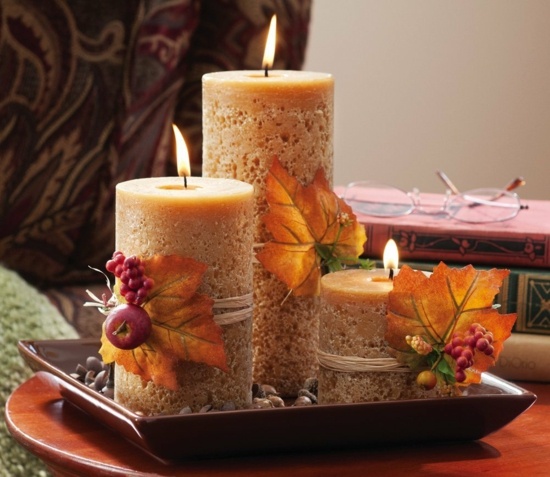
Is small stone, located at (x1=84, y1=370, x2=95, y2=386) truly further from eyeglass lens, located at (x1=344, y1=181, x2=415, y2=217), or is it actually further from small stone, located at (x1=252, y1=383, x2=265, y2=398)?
eyeglass lens, located at (x1=344, y1=181, x2=415, y2=217)

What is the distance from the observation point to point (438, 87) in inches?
94.8

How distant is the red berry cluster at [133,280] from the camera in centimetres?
72

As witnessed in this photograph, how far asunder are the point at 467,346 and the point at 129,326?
0.77 ft

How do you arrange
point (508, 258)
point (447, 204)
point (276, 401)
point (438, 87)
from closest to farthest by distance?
1. point (276, 401)
2. point (508, 258)
3. point (447, 204)
4. point (438, 87)

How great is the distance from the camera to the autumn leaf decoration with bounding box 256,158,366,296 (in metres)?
0.82

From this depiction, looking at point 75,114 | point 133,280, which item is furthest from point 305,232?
point 75,114

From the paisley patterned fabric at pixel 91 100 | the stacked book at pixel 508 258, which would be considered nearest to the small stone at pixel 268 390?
the stacked book at pixel 508 258

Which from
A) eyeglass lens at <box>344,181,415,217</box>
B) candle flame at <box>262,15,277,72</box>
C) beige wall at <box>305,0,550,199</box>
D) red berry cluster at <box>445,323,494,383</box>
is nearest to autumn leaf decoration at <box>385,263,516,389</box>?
red berry cluster at <box>445,323,494,383</box>

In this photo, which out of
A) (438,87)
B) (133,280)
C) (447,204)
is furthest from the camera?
(438,87)

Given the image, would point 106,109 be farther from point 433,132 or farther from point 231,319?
point 433,132

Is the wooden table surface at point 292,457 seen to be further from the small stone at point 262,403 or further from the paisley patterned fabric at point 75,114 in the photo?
the paisley patterned fabric at point 75,114

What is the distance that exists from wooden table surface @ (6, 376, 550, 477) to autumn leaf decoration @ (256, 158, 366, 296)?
0.15 m

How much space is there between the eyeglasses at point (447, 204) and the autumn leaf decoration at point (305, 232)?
0.81ft

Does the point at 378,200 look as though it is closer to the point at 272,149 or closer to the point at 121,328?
the point at 272,149
